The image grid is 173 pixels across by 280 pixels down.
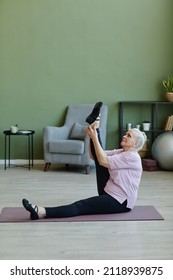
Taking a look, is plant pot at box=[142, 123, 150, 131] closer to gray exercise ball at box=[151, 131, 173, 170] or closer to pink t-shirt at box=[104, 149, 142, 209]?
gray exercise ball at box=[151, 131, 173, 170]

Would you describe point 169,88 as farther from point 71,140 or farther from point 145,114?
point 71,140

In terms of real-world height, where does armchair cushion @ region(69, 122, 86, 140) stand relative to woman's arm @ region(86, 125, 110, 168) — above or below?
below

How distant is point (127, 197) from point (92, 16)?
355 cm

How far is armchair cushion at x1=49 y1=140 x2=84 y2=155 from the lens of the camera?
6.28 m

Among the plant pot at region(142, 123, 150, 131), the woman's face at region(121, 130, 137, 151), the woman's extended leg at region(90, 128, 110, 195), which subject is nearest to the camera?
the woman's face at region(121, 130, 137, 151)

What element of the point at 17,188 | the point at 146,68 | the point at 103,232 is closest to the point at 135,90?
the point at 146,68

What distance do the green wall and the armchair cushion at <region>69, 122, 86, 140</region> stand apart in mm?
362

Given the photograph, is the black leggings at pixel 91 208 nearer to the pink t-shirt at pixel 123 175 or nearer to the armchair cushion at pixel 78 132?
the pink t-shirt at pixel 123 175

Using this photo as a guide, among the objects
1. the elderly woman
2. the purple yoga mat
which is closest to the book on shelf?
the purple yoga mat

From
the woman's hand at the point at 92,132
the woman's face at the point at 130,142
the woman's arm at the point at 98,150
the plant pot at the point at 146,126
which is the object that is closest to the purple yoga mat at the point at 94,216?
the woman's arm at the point at 98,150

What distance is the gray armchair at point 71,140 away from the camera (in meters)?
6.31

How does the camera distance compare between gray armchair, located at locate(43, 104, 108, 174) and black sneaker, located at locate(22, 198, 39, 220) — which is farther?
gray armchair, located at locate(43, 104, 108, 174)

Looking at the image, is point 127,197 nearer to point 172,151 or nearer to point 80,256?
point 80,256

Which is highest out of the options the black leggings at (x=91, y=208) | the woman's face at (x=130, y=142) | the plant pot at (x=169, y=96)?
the plant pot at (x=169, y=96)
